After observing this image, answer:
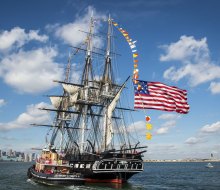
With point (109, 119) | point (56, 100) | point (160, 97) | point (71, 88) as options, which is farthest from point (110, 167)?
point (56, 100)

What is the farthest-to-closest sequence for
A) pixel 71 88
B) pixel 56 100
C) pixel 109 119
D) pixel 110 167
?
pixel 56 100 < pixel 71 88 < pixel 109 119 < pixel 110 167

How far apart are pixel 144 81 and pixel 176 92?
4.94m

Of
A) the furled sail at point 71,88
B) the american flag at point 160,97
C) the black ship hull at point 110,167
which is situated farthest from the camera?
the furled sail at point 71,88

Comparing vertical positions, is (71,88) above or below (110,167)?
above

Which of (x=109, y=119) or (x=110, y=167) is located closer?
(x=110, y=167)

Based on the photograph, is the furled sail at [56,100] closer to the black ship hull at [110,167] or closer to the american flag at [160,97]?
the black ship hull at [110,167]

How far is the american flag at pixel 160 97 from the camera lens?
45.3 m

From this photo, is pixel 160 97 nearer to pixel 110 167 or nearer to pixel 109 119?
pixel 110 167

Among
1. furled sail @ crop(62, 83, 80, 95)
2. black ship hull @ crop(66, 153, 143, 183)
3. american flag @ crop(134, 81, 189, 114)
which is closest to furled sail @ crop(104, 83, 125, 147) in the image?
black ship hull @ crop(66, 153, 143, 183)

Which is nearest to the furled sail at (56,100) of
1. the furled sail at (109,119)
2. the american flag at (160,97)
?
the furled sail at (109,119)

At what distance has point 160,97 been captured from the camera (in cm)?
4569

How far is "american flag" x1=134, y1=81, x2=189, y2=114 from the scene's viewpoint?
45281mm

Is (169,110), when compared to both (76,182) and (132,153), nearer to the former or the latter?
(132,153)

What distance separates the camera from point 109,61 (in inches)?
2790
